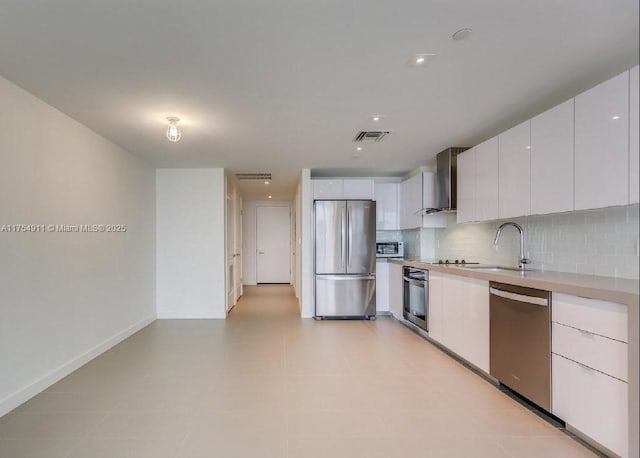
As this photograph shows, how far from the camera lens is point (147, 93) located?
8.06 ft

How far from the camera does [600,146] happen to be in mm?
1757

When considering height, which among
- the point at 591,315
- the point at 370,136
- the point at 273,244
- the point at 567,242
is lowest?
the point at 591,315

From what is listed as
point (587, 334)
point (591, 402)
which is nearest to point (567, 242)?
point (587, 334)

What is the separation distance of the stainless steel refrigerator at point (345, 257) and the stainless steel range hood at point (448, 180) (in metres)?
1.20

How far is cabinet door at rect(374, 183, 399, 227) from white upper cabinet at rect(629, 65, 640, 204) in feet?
14.0

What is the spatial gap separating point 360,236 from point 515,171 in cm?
252

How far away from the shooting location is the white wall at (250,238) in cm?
902

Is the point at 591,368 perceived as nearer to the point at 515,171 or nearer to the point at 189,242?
the point at 515,171

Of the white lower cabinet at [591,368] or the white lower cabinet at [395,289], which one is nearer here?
the white lower cabinet at [591,368]

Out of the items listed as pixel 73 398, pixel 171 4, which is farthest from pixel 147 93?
pixel 73 398

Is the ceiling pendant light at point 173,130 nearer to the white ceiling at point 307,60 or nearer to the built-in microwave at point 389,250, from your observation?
the white ceiling at point 307,60

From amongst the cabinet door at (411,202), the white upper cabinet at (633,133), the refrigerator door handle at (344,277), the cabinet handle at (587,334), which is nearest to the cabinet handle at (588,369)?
the cabinet handle at (587,334)

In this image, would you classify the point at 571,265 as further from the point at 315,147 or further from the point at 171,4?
the point at 171,4

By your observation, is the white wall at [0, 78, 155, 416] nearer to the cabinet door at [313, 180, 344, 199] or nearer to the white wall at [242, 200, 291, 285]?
the cabinet door at [313, 180, 344, 199]
